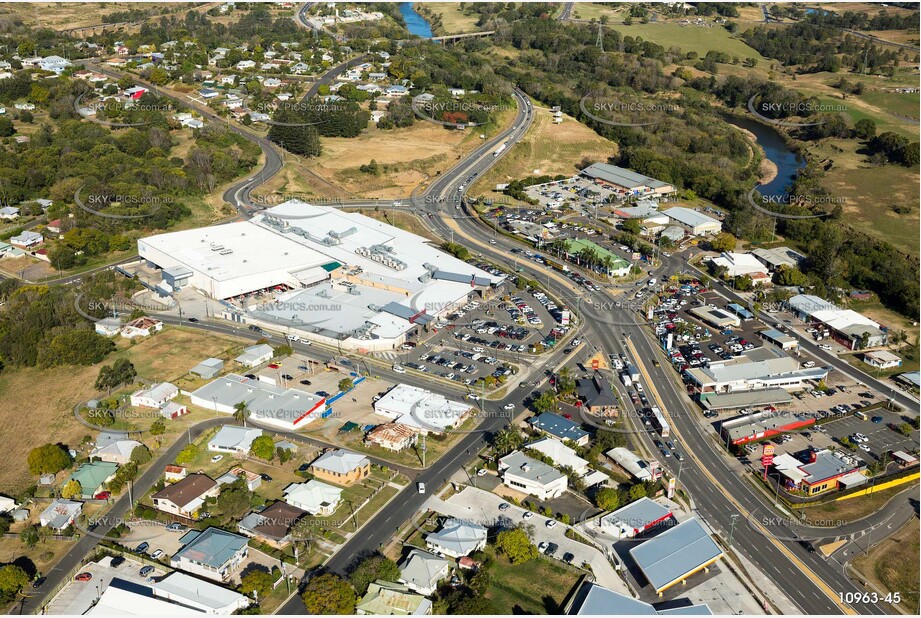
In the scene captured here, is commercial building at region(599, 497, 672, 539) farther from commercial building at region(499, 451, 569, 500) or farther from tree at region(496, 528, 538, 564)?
tree at region(496, 528, 538, 564)

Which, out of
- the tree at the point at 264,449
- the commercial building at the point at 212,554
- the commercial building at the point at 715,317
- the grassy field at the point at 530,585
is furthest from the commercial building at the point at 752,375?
the commercial building at the point at 212,554

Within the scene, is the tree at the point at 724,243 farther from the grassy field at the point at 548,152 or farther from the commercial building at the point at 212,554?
the commercial building at the point at 212,554

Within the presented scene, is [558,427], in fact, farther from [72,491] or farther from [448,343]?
[72,491]

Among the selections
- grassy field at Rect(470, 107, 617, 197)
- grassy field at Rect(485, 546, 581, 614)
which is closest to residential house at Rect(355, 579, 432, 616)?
grassy field at Rect(485, 546, 581, 614)

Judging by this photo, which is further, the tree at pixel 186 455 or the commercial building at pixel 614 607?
the tree at pixel 186 455

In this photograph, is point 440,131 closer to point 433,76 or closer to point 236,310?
point 433,76

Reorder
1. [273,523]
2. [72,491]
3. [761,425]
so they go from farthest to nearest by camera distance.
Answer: [761,425]
[72,491]
[273,523]

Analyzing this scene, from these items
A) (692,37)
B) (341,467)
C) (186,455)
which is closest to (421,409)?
(341,467)
